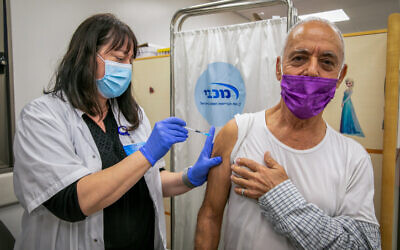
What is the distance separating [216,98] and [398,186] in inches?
48.4

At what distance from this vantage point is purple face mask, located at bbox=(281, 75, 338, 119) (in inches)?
37.7

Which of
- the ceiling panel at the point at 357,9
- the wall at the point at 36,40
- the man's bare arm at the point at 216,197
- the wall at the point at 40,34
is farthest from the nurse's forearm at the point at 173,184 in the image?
the ceiling panel at the point at 357,9

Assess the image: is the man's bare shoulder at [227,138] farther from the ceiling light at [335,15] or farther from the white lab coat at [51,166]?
the ceiling light at [335,15]

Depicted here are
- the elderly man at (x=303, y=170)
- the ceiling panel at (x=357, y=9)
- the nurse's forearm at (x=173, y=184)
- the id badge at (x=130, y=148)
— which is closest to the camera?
the elderly man at (x=303, y=170)

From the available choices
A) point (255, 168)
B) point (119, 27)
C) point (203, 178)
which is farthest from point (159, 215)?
point (119, 27)

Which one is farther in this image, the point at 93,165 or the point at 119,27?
the point at 119,27

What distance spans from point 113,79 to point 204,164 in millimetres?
557

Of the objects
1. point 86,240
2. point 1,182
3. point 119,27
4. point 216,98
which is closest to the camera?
point 86,240

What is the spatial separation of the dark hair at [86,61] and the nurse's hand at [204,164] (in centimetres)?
51

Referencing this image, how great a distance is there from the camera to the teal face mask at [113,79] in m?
1.22

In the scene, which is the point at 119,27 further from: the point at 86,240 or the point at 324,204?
the point at 324,204

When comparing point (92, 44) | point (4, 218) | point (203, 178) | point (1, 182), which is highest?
point (92, 44)

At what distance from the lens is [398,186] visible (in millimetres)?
1671

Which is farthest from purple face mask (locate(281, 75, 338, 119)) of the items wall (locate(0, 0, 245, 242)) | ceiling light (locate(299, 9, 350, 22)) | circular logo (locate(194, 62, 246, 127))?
ceiling light (locate(299, 9, 350, 22))
